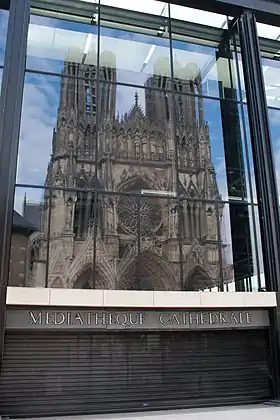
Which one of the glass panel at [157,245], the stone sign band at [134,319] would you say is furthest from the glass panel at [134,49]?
the stone sign band at [134,319]

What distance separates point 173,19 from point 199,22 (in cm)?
97

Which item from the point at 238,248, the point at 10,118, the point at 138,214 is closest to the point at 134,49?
the point at 138,214

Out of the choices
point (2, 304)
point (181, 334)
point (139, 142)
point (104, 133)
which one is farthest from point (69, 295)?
point (139, 142)

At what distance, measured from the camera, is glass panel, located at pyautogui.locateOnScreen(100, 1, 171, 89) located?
14180 millimetres

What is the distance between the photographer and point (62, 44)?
14.2m

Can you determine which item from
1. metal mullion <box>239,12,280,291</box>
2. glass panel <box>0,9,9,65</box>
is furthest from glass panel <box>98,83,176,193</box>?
glass panel <box>0,9,9,65</box>

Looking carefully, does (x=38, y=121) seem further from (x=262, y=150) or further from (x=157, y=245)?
(x=262, y=150)

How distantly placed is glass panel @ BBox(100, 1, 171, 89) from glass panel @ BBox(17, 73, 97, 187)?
1453 mm

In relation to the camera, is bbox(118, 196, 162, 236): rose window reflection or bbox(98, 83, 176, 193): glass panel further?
bbox(98, 83, 176, 193): glass panel

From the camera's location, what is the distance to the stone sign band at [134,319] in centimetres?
Result: 965

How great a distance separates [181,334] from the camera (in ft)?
35.8

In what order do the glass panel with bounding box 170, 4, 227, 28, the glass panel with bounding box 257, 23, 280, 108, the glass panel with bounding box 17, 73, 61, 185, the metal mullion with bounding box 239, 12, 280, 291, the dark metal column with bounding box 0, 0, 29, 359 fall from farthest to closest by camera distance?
the glass panel with bounding box 257, 23, 280, 108
the glass panel with bounding box 170, 4, 227, 28
the glass panel with bounding box 17, 73, 61, 185
the metal mullion with bounding box 239, 12, 280, 291
the dark metal column with bounding box 0, 0, 29, 359

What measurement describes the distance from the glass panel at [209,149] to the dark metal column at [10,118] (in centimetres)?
554

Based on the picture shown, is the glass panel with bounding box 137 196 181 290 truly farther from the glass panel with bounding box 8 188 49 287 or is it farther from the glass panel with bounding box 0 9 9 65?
the glass panel with bounding box 0 9 9 65
